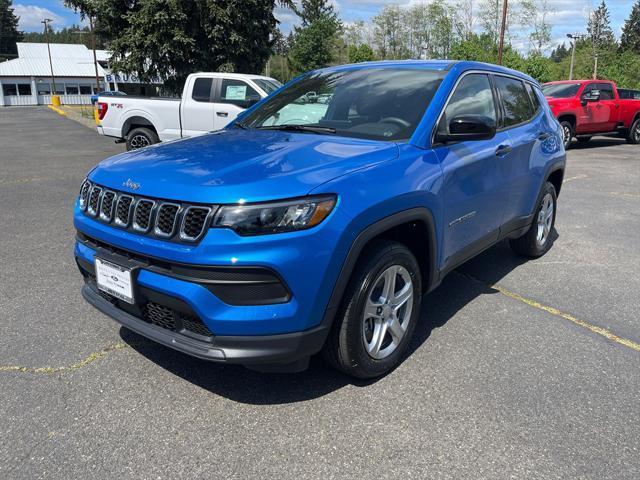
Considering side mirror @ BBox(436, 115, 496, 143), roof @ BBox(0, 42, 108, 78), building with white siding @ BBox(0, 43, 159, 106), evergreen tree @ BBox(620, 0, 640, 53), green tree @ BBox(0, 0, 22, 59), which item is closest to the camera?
side mirror @ BBox(436, 115, 496, 143)

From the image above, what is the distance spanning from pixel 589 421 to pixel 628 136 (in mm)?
16969

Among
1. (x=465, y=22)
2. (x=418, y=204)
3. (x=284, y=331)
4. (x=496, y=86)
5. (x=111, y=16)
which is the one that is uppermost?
(x=465, y=22)

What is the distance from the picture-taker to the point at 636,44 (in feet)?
294

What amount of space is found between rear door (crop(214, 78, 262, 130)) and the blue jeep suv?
23.4 feet

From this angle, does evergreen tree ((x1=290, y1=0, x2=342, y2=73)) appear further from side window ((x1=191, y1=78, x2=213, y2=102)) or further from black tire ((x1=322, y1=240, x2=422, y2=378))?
black tire ((x1=322, y1=240, x2=422, y2=378))

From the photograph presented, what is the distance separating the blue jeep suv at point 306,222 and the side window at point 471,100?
2 centimetres

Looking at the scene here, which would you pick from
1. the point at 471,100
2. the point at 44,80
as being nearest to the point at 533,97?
the point at 471,100

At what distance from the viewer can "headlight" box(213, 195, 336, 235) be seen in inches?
90.6

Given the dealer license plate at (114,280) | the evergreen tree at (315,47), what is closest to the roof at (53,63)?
the evergreen tree at (315,47)

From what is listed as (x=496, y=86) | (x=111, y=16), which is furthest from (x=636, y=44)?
(x=496, y=86)

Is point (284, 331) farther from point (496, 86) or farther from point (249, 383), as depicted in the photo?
point (496, 86)

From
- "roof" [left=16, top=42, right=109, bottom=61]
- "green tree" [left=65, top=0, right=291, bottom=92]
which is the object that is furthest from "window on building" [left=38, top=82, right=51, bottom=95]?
"green tree" [left=65, top=0, right=291, bottom=92]

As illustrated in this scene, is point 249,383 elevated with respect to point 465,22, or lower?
lower

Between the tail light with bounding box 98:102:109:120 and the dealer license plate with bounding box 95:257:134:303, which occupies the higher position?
the tail light with bounding box 98:102:109:120
